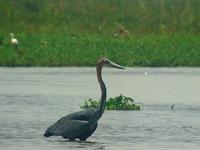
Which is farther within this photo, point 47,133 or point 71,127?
point 71,127

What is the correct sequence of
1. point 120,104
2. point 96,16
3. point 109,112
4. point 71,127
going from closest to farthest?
point 71,127 → point 109,112 → point 120,104 → point 96,16

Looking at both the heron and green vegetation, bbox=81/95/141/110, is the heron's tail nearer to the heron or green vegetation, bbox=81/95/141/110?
the heron

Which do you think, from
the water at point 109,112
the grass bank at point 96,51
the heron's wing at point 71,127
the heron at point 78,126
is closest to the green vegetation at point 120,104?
the water at point 109,112

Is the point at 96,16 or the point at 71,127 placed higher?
the point at 71,127

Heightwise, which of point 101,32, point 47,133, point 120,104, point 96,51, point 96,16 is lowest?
point 101,32

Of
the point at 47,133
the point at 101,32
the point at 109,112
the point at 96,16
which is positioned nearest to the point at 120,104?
the point at 109,112

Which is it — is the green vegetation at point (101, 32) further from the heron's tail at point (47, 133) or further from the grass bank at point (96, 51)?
the heron's tail at point (47, 133)

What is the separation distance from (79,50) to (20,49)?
6.79 feet

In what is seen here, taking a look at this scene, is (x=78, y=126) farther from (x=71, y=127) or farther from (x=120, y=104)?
(x=120, y=104)

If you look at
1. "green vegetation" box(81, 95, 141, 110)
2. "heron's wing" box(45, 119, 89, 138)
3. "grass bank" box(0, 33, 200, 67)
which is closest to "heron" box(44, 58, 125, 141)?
"heron's wing" box(45, 119, 89, 138)

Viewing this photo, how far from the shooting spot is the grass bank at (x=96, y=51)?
42.1 m

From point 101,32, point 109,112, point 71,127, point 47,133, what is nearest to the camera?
point 47,133

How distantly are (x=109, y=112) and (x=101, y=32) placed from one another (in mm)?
32556

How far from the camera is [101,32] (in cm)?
5662
